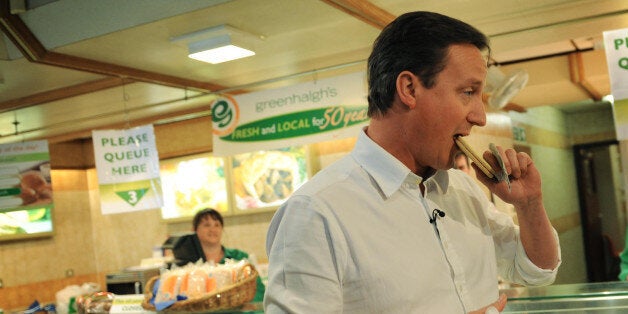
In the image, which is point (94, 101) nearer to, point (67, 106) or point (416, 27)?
point (67, 106)

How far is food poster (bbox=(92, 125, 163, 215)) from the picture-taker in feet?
21.5

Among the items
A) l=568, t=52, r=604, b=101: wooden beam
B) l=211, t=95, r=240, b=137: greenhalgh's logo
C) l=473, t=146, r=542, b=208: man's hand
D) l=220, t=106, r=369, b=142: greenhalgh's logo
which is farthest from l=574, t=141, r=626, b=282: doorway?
l=473, t=146, r=542, b=208: man's hand

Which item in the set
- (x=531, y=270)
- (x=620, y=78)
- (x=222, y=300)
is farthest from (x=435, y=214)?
(x=620, y=78)

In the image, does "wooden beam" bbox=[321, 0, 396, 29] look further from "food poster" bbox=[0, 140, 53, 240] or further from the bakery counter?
"food poster" bbox=[0, 140, 53, 240]

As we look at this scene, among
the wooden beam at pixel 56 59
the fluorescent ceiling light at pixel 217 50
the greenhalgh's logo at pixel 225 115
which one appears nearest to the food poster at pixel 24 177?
the wooden beam at pixel 56 59

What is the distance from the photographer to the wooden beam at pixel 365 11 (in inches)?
161

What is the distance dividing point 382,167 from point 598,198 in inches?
448

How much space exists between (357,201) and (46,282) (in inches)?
352

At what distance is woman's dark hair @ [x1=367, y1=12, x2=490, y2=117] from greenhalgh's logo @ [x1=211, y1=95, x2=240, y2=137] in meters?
4.65

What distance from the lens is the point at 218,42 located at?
15.3 ft

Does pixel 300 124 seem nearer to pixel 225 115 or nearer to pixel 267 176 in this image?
pixel 225 115

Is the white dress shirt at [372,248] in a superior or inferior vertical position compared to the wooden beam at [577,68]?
inferior

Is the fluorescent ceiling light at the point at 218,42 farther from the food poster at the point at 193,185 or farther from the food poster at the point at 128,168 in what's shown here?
the food poster at the point at 193,185

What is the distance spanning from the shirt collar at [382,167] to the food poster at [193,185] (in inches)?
265
